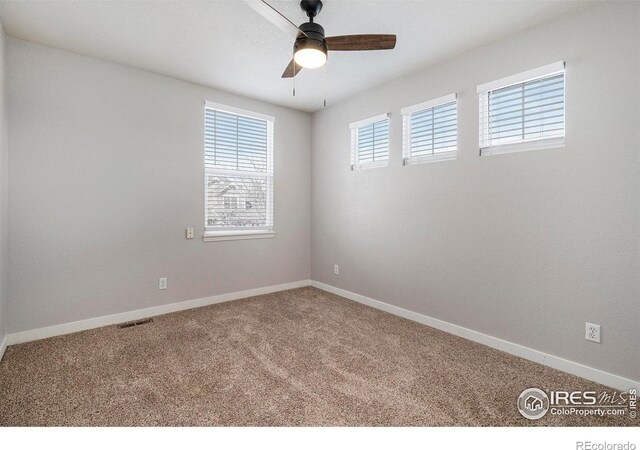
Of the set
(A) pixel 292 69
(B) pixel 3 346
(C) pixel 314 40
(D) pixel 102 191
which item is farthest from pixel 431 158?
(B) pixel 3 346

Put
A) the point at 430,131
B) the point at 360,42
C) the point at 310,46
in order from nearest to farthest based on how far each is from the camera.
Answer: the point at 310,46, the point at 360,42, the point at 430,131

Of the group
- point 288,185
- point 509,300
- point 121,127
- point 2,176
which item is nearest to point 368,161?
point 288,185

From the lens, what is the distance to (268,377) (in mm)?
2098

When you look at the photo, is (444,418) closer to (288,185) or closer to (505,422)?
(505,422)

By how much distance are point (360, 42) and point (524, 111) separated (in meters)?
1.40

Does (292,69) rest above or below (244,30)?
below

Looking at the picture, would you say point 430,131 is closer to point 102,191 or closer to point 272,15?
point 272,15

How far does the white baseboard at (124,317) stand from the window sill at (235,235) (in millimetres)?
688

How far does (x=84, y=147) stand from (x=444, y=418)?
3.57m

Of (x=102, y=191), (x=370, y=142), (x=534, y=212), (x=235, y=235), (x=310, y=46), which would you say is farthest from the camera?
(x=235, y=235)

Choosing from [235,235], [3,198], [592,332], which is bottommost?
[592,332]

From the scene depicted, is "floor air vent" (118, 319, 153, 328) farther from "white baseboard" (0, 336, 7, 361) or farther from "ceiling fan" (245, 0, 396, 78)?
"ceiling fan" (245, 0, 396, 78)

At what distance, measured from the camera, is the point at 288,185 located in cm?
433

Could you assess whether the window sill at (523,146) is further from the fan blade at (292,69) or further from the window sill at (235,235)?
the window sill at (235,235)
